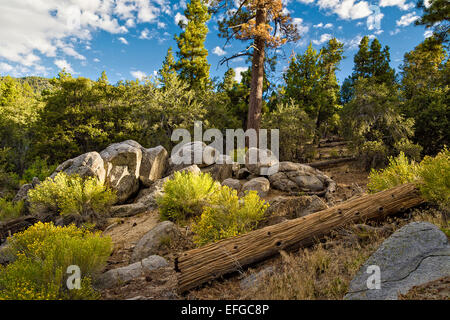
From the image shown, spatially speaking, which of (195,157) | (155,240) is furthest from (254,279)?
(195,157)

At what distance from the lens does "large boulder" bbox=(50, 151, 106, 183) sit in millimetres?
7593

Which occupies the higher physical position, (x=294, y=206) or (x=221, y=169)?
(x=221, y=169)

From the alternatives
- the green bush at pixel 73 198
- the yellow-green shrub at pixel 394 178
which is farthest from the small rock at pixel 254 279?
the green bush at pixel 73 198

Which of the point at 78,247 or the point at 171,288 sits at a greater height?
the point at 78,247

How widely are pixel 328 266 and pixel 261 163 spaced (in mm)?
6028

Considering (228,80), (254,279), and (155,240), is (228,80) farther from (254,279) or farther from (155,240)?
(254,279)

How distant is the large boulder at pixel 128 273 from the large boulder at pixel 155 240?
0.40 metres

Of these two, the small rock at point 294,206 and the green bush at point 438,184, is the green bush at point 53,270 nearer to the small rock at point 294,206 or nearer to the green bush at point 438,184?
the small rock at point 294,206

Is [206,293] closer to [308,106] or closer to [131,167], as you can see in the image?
[131,167]

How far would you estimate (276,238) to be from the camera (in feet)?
10.7

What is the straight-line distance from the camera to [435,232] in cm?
269

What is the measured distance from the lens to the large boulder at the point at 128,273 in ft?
10.8

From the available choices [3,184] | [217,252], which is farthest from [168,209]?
[3,184]
